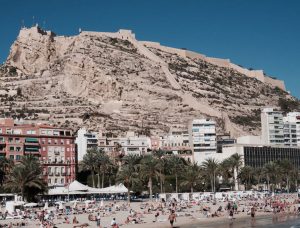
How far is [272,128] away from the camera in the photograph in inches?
6240

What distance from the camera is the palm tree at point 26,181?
75.0 meters

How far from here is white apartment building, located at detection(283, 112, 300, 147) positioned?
16162 centimetres

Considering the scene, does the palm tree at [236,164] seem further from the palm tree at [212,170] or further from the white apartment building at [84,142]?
the white apartment building at [84,142]

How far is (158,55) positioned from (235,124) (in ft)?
148

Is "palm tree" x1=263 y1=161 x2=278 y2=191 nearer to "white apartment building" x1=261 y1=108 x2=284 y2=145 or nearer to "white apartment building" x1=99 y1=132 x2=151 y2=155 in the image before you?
"white apartment building" x1=99 y1=132 x2=151 y2=155

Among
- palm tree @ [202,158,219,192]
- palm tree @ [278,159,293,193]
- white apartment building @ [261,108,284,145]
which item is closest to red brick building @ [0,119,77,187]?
palm tree @ [202,158,219,192]

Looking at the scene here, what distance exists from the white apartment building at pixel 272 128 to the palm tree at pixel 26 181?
3678 inches

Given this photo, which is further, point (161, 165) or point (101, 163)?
point (101, 163)

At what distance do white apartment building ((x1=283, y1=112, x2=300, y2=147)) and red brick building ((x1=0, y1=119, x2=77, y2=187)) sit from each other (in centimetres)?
7513

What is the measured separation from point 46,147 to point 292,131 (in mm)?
83678

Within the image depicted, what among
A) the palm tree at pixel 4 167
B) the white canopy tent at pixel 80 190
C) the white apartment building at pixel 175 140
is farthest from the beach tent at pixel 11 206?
the white apartment building at pixel 175 140

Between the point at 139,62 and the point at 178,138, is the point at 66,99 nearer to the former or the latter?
the point at 139,62

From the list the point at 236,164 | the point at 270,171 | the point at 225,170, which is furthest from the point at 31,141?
the point at 270,171

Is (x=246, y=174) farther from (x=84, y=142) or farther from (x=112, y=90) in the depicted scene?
(x=112, y=90)
